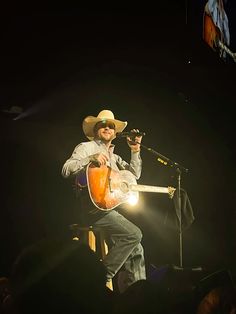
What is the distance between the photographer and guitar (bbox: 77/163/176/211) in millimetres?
4152

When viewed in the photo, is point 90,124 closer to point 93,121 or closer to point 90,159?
point 93,121

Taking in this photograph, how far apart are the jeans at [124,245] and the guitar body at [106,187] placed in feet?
0.53

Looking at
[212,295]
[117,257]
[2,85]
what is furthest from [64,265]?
[2,85]

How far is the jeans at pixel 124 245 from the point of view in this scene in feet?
13.9

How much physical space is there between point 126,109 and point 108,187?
1.93 m

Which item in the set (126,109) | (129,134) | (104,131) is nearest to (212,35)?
(126,109)

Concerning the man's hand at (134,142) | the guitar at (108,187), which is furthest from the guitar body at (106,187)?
the man's hand at (134,142)

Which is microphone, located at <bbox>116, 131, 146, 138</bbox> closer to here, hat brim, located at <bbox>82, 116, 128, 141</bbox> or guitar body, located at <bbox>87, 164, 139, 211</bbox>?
hat brim, located at <bbox>82, 116, 128, 141</bbox>

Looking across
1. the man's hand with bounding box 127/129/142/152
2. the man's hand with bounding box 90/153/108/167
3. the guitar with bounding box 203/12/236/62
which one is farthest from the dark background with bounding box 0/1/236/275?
the man's hand with bounding box 90/153/108/167

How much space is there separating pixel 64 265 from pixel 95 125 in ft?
9.17

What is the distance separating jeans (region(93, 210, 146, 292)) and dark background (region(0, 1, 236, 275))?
80cm

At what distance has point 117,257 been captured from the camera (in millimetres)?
4191

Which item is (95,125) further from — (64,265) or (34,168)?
(64,265)

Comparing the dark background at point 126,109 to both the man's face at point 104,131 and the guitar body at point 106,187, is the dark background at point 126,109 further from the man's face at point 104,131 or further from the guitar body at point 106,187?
the guitar body at point 106,187
